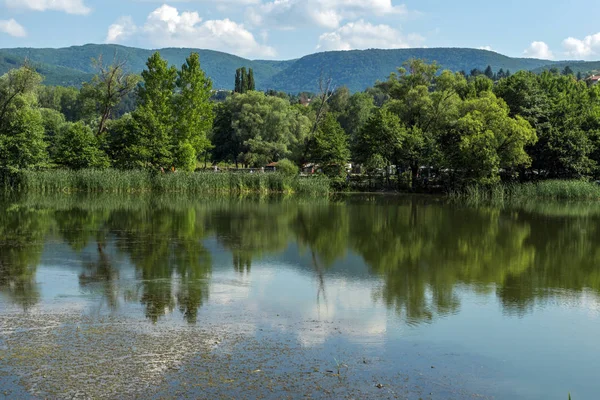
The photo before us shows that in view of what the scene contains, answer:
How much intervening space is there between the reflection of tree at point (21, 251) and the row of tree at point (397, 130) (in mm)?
19631

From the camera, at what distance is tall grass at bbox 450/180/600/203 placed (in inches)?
1939

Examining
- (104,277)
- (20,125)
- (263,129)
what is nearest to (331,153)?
(263,129)

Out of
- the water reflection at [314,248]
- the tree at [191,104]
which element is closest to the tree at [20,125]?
the water reflection at [314,248]

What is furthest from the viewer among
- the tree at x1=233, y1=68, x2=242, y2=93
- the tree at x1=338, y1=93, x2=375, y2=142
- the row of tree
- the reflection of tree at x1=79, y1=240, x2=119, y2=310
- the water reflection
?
the tree at x1=338, y1=93, x2=375, y2=142

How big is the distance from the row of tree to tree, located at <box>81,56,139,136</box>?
4.0 inches

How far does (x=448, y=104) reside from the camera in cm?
5456

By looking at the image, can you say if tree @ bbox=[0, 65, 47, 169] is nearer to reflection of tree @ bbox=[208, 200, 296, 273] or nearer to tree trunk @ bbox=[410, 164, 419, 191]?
reflection of tree @ bbox=[208, 200, 296, 273]

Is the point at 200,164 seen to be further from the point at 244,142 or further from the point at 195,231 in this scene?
the point at 195,231

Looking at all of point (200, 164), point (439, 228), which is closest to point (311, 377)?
point (439, 228)

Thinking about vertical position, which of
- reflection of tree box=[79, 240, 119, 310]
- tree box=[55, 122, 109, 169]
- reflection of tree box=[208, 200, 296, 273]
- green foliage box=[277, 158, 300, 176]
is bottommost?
reflection of tree box=[208, 200, 296, 273]

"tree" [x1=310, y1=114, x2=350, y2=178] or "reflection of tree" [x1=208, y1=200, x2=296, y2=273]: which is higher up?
"tree" [x1=310, y1=114, x2=350, y2=178]

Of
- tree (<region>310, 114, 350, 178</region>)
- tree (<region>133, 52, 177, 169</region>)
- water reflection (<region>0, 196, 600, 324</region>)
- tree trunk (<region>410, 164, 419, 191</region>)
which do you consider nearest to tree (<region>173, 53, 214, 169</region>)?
tree (<region>133, 52, 177, 169</region>)

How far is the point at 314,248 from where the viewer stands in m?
22.1

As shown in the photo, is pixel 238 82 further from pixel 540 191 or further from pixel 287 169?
pixel 540 191
